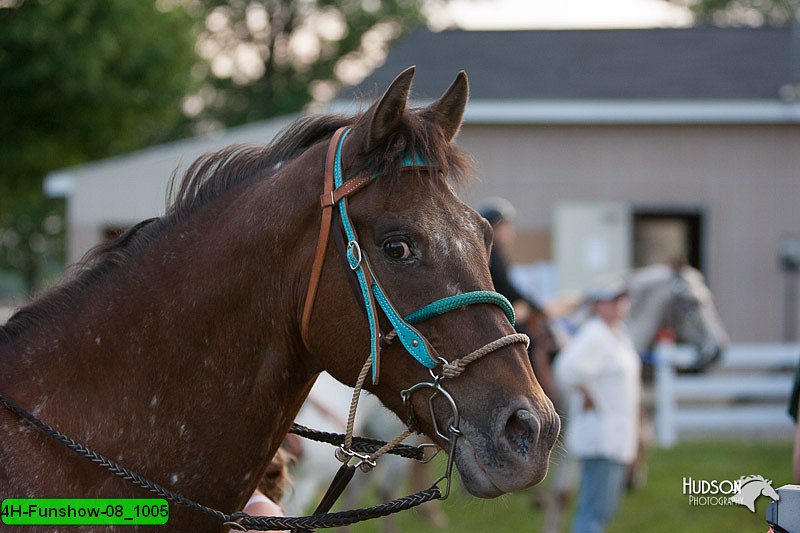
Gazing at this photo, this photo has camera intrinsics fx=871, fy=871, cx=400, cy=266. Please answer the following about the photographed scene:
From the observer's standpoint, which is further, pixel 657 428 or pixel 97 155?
pixel 97 155

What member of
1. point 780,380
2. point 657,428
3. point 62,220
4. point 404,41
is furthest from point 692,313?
point 62,220

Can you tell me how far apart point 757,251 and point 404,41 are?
8123 millimetres

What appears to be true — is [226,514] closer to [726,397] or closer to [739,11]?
[726,397]

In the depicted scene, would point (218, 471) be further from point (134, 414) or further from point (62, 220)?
point (62, 220)

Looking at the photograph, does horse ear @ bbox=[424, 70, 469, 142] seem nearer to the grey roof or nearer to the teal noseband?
the teal noseband

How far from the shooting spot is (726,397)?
12.8 m

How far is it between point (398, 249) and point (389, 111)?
379 mm

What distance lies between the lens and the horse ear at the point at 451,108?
2539 mm

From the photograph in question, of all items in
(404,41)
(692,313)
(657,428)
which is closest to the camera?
(692,313)

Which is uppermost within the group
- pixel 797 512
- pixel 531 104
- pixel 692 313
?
pixel 797 512

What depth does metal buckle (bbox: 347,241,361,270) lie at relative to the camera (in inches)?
90.9

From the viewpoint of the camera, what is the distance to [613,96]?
15227mm

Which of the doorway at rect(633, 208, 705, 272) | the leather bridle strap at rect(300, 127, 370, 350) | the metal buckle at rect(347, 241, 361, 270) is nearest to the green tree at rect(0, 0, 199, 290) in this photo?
the doorway at rect(633, 208, 705, 272)

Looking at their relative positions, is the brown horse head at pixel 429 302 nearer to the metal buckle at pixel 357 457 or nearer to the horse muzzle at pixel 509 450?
the horse muzzle at pixel 509 450
